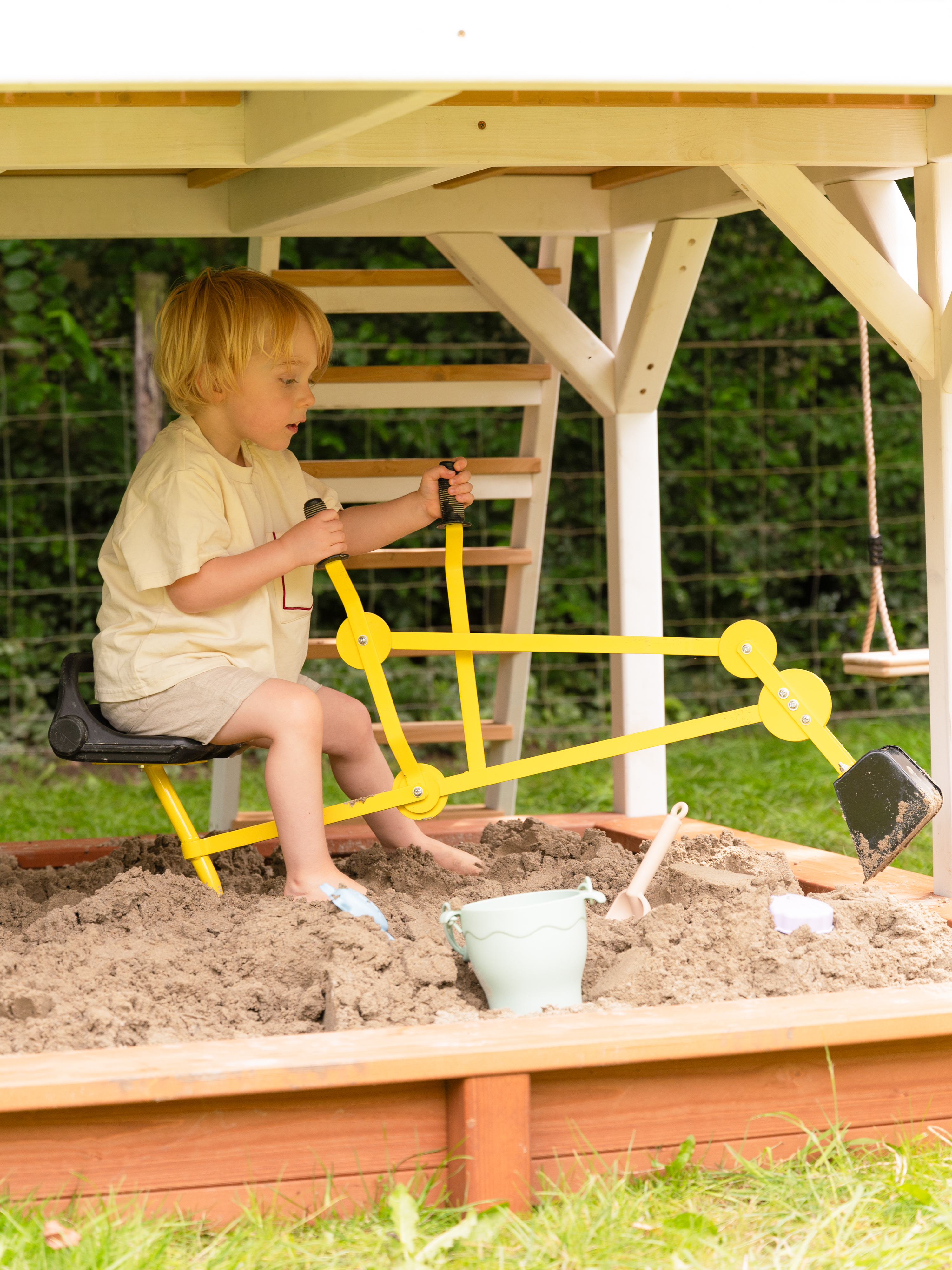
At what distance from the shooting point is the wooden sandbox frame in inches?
Result: 67.2

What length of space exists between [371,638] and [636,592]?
3.60 feet

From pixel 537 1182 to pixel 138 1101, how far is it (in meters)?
0.51

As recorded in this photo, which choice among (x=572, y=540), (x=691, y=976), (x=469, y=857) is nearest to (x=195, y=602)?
(x=469, y=857)

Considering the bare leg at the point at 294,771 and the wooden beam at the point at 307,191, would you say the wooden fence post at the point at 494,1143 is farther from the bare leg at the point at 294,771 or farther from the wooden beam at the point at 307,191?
the wooden beam at the point at 307,191

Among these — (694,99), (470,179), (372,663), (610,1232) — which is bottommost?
(610,1232)

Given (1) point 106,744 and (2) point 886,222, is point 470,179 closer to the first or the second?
(2) point 886,222

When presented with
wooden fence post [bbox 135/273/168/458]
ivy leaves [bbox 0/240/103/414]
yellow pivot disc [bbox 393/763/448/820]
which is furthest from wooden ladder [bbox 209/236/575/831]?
ivy leaves [bbox 0/240/103/414]

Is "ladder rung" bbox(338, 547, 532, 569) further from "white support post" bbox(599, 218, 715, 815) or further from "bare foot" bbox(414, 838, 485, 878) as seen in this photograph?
"bare foot" bbox(414, 838, 485, 878)

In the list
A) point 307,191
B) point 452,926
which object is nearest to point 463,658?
point 452,926

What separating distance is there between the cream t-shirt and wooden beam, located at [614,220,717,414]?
1.17m

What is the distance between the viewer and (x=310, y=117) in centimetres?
213

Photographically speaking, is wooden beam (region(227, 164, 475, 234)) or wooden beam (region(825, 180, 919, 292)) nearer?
wooden beam (region(227, 164, 475, 234))

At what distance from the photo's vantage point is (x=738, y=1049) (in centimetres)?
180

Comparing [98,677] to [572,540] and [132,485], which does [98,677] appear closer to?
[132,485]
